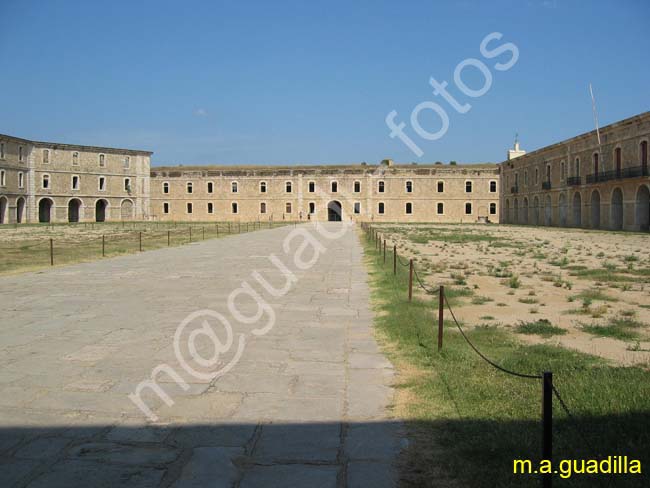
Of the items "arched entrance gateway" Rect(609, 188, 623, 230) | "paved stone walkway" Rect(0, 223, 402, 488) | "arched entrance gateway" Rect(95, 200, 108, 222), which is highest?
"arched entrance gateway" Rect(95, 200, 108, 222)

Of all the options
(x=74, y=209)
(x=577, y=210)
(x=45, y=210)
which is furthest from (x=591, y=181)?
(x=45, y=210)

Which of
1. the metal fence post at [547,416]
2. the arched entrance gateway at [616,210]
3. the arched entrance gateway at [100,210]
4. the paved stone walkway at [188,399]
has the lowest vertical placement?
the paved stone walkway at [188,399]

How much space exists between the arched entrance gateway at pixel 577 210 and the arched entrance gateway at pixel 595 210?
1940 mm

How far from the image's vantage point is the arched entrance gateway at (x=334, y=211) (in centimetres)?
6031

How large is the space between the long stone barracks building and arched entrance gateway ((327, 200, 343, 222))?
1800cm

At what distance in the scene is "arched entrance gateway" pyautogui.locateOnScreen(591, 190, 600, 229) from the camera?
3853 cm

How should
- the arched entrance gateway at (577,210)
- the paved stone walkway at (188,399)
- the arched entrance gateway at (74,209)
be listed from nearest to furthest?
the paved stone walkway at (188,399) → the arched entrance gateway at (577,210) → the arched entrance gateway at (74,209)

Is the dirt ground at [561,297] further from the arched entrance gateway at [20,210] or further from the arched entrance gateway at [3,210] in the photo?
the arched entrance gateway at [20,210]

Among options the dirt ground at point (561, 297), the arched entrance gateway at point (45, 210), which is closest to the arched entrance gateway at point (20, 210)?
the arched entrance gateway at point (45, 210)

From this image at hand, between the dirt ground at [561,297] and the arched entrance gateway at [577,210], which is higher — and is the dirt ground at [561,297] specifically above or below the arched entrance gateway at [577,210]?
below

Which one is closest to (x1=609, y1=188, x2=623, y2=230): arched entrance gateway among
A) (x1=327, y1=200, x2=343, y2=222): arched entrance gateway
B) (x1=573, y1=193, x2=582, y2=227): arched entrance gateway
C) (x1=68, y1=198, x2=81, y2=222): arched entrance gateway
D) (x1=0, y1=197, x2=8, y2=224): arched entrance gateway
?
(x1=573, y1=193, x2=582, y2=227): arched entrance gateway

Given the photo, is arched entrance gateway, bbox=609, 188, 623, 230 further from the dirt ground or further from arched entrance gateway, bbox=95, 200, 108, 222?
arched entrance gateway, bbox=95, 200, 108, 222

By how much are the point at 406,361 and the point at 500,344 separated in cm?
127

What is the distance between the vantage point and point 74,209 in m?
57.2
